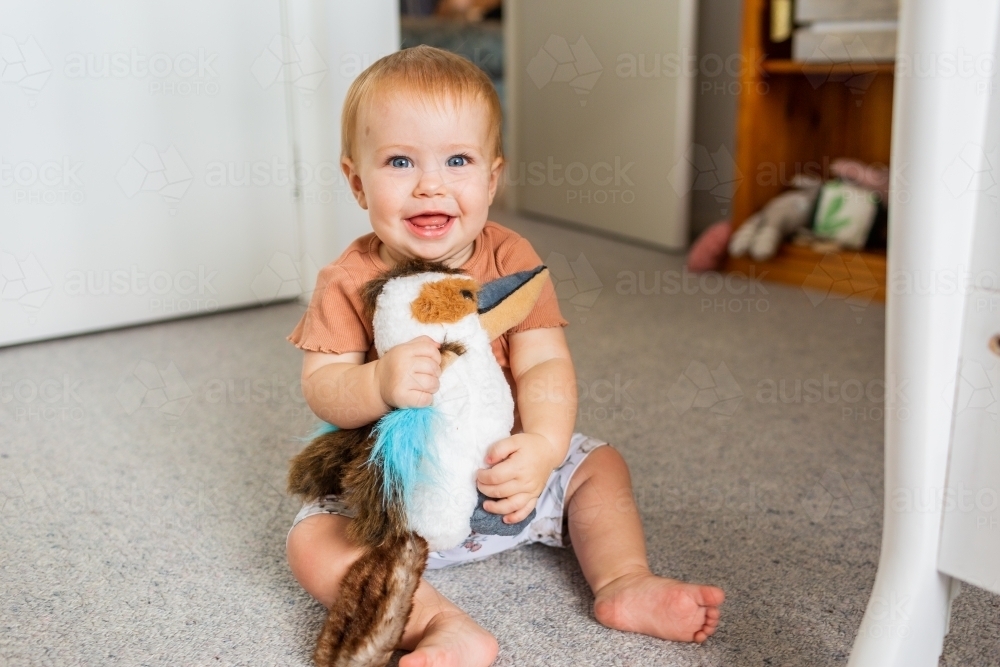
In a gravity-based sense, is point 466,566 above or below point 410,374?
below

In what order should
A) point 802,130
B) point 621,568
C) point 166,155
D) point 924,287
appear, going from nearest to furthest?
point 924,287 → point 621,568 → point 166,155 → point 802,130

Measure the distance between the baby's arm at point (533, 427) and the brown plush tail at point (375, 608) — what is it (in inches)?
2.6

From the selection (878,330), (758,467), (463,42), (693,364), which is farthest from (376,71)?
(463,42)

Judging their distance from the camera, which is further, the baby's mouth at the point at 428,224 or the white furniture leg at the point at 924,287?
the baby's mouth at the point at 428,224

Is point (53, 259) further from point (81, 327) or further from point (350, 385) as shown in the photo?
point (350, 385)

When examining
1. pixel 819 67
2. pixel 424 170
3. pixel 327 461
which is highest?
pixel 819 67

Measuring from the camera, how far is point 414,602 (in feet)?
2.10

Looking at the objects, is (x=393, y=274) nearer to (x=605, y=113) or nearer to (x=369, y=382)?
(x=369, y=382)

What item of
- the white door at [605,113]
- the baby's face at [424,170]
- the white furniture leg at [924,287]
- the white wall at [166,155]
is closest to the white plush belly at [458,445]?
the baby's face at [424,170]

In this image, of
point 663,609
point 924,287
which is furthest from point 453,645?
point 924,287

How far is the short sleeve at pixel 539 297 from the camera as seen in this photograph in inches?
28.3

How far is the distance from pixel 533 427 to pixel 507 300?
0.32ft

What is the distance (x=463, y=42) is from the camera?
9.94 feet

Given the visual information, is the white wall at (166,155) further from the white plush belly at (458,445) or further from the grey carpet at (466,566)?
the white plush belly at (458,445)
